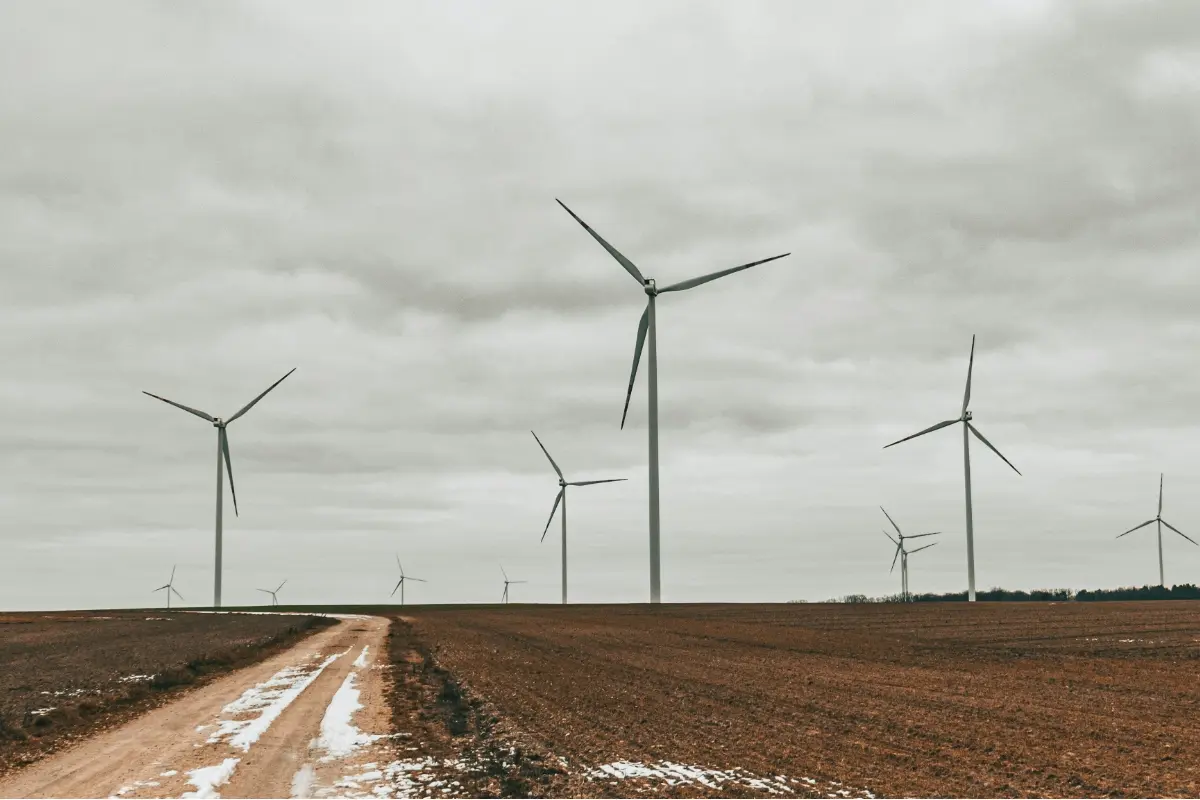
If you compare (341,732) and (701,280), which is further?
(701,280)

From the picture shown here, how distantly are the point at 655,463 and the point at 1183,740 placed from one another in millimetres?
60770

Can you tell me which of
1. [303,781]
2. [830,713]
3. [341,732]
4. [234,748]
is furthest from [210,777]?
[830,713]

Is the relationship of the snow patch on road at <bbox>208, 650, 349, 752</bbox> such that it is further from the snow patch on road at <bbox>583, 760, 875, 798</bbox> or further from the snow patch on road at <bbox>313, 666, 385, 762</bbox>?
the snow patch on road at <bbox>583, 760, 875, 798</bbox>

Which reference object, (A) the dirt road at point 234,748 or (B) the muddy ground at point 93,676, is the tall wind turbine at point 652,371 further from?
(A) the dirt road at point 234,748

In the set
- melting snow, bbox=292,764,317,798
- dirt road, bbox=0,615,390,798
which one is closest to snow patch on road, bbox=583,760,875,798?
dirt road, bbox=0,615,390,798

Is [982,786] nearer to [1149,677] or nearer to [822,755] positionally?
[822,755]

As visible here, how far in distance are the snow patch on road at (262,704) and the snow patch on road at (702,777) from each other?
284 inches

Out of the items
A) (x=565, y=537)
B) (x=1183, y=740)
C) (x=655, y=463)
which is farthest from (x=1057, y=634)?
(x=565, y=537)

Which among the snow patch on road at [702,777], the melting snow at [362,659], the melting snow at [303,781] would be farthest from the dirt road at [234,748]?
the melting snow at [362,659]

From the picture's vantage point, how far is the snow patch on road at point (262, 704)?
842 inches

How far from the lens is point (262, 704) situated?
88.9 ft

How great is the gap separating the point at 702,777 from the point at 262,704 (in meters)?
14.8

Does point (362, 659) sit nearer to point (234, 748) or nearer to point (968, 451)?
point (234, 748)

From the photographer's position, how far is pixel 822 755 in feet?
60.5
